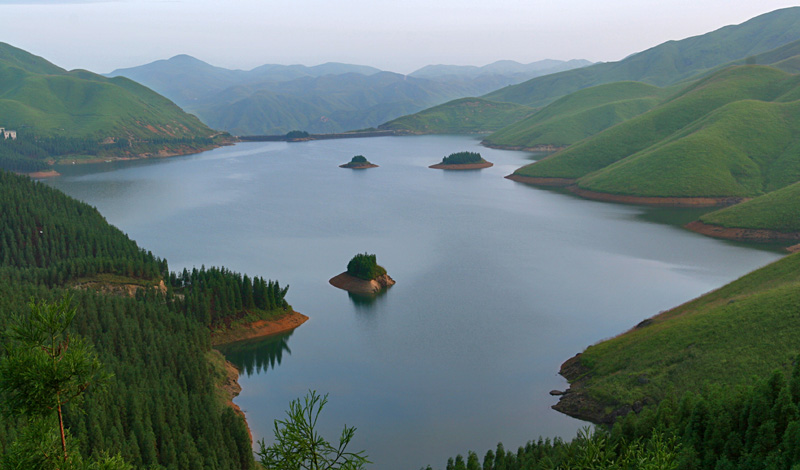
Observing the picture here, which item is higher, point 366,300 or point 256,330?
point 366,300

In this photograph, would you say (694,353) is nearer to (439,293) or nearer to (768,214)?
(439,293)

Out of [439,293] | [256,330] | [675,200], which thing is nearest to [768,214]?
[675,200]

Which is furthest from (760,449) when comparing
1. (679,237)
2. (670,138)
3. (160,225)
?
(670,138)

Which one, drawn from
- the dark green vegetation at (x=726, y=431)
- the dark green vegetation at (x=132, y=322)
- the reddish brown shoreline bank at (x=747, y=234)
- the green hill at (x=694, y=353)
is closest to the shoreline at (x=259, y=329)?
the dark green vegetation at (x=132, y=322)

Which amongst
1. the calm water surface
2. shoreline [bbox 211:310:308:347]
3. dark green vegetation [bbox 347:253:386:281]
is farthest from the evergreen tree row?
dark green vegetation [bbox 347:253:386:281]

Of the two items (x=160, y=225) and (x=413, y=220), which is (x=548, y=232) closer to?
(x=413, y=220)
